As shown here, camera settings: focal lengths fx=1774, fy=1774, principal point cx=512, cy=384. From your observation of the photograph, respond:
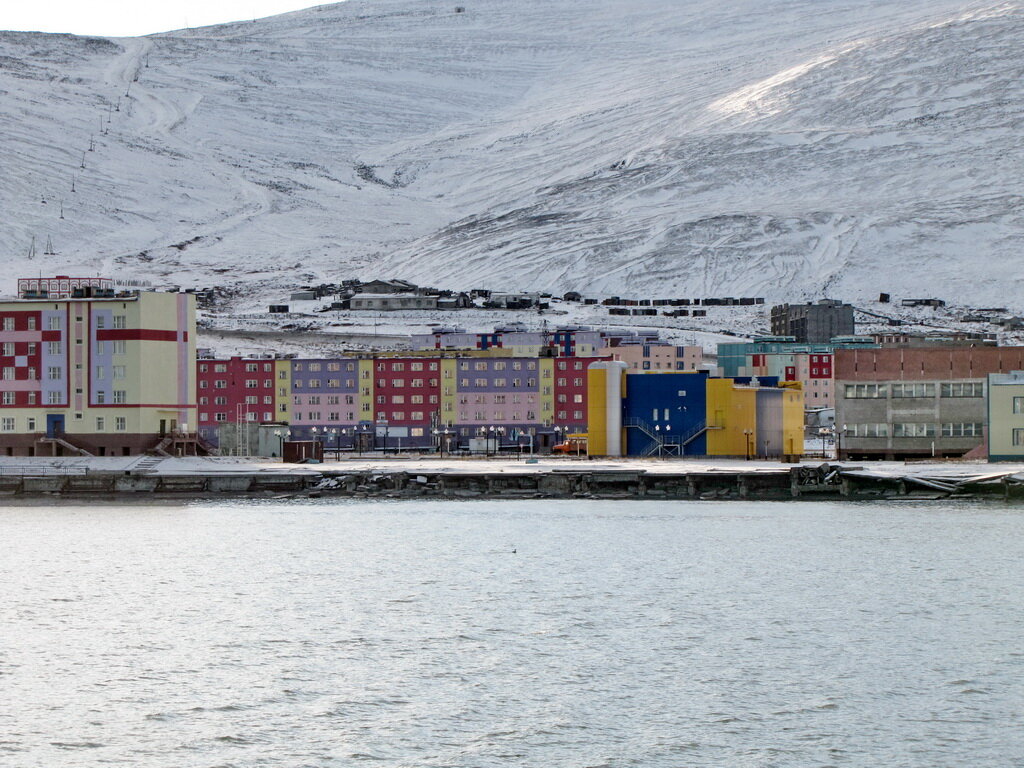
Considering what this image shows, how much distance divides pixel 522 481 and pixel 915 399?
2114cm

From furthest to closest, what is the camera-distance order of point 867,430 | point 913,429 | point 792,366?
point 792,366
point 867,430
point 913,429

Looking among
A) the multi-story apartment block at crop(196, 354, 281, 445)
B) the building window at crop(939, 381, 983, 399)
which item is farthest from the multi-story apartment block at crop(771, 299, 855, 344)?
the building window at crop(939, 381, 983, 399)

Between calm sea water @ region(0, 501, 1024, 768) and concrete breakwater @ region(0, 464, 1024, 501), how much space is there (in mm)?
11955

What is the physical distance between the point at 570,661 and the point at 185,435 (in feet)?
174

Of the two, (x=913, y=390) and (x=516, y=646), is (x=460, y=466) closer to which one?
(x=913, y=390)

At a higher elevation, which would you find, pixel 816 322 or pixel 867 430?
pixel 816 322

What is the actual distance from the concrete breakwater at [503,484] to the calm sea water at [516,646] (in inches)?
471

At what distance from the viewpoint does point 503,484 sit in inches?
2874

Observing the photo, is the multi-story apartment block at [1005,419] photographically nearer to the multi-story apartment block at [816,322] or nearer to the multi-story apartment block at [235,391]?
the multi-story apartment block at [235,391]

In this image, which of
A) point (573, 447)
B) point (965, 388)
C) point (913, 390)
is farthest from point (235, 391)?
point (965, 388)

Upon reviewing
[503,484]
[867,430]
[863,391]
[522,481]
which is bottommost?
[503,484]

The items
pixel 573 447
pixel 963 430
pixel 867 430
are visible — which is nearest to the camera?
pixel 963 430

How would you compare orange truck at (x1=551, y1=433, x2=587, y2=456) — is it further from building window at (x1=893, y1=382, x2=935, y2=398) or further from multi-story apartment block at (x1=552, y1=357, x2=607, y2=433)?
building window at (x1=893, y1=382, x2=935, y2=398)

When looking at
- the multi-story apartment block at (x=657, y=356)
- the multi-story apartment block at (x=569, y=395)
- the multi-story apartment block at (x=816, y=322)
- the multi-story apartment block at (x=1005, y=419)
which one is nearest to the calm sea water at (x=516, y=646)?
the multi-story apartment block at (x=1005, y=419)
